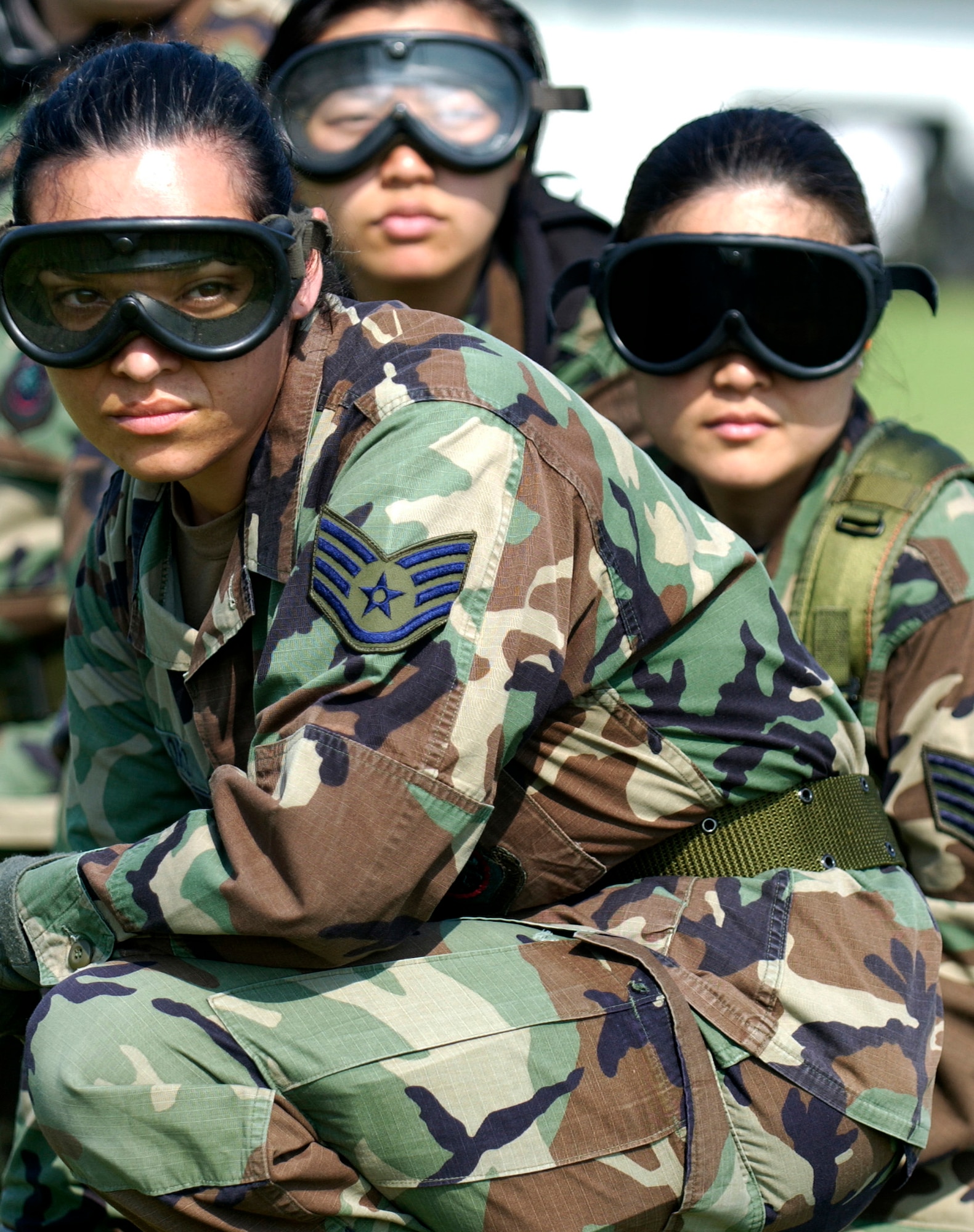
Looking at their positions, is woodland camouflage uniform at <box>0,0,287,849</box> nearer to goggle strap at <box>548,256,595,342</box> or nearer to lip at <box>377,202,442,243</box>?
lip at <box>377,202,442,243</box>

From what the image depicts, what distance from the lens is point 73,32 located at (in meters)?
4.18

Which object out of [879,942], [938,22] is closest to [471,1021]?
[879,942]

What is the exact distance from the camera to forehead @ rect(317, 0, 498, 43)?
3281 millimetres

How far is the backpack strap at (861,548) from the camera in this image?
242cm

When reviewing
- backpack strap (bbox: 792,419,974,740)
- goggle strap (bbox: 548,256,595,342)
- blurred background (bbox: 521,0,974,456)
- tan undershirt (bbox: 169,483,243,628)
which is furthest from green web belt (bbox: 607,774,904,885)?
blurred background (bbox: 521,0,974,456)

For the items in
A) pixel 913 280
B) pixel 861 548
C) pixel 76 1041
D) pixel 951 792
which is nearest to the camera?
pixel 76 1041

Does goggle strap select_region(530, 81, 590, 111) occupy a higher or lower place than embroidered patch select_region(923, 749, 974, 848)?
higher

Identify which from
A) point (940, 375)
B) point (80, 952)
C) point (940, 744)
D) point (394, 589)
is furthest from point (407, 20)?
point (940, 375)

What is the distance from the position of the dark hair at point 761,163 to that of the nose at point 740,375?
252mm

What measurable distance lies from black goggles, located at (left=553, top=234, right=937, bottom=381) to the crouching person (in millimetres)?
624

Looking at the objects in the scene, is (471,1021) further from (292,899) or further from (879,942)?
(879,942)

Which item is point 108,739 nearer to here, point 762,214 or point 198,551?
point 198,551

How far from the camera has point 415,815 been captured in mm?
1677

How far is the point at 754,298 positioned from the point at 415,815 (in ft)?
3.94
